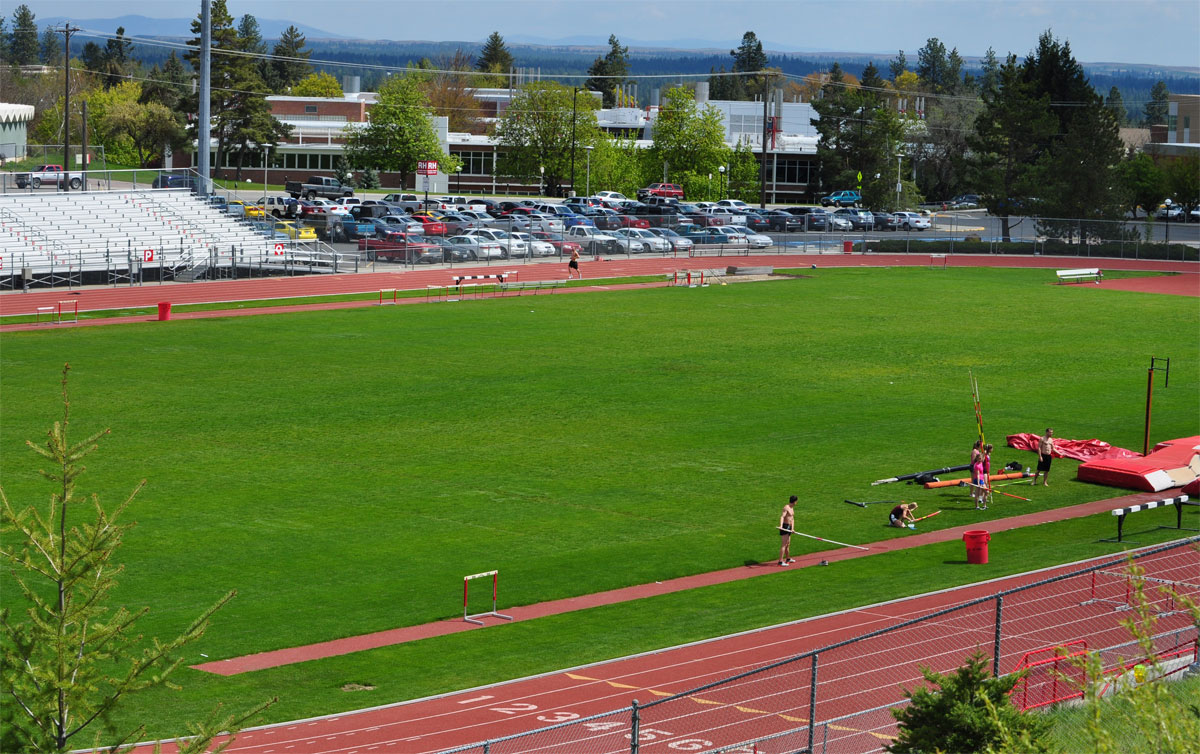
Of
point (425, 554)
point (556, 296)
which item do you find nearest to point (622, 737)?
point (425, 554)

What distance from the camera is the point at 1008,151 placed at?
105 m

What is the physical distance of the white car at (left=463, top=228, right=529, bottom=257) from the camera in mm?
81812

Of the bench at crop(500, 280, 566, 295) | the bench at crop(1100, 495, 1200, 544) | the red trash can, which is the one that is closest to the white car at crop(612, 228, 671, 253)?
the bench at crop(500, 280, 566, 295)

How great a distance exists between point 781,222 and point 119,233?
2090 inches

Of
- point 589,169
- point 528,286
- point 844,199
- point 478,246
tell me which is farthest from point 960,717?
point 844,199

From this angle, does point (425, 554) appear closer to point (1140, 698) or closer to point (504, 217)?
point (1140, 698)

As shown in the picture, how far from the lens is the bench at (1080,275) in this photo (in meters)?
75.2

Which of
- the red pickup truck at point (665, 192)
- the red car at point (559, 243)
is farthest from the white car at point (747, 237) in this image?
the red pickup truck at point (665, 192)

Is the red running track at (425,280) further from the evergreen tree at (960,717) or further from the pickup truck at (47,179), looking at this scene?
the evergreen tree at (960,717)

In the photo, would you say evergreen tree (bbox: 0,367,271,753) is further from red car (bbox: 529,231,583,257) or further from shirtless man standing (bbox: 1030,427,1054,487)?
red car (bbox: 529,231,583,257)

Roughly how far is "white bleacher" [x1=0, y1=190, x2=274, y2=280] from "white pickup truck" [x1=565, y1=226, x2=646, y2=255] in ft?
64.1

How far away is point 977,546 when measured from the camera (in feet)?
82.1

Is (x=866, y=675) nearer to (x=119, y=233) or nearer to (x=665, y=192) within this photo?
(x=119, y=233)

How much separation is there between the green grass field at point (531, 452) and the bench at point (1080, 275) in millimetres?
14273
